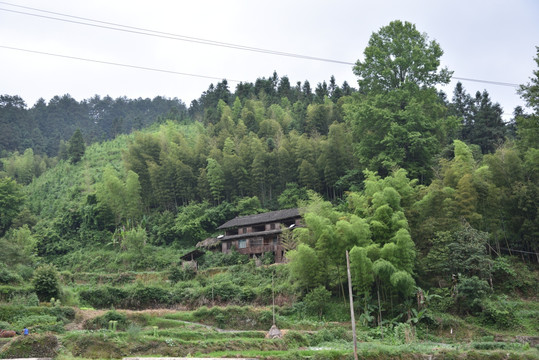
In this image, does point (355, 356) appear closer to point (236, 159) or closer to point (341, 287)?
point (341, 287)

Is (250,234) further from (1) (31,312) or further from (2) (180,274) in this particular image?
(1) (31,312)

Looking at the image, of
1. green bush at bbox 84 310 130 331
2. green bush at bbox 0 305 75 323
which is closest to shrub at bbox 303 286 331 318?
green bush at bbox 84 310 130 331

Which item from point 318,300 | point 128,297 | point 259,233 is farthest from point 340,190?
point 128,297

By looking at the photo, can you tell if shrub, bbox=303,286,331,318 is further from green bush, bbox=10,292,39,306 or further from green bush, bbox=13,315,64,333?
green bush, bbox=10,292,39,306

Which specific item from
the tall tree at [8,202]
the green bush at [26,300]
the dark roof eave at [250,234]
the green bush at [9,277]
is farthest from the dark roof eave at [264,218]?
the tall tree at [8,202]

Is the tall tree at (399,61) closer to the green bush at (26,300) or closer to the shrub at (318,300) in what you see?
the shrub at (318,300)

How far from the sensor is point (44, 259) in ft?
126

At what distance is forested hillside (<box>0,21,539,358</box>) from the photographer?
2255 centimetres

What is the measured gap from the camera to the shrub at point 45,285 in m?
23.0

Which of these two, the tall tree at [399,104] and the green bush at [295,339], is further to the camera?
the tall tree at [399,104]

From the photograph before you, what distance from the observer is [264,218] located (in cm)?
3272

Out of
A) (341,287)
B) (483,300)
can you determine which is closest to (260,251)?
(341,287)

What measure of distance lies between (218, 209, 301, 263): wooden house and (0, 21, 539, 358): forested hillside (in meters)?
1.72

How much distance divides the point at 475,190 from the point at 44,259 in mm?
31546
